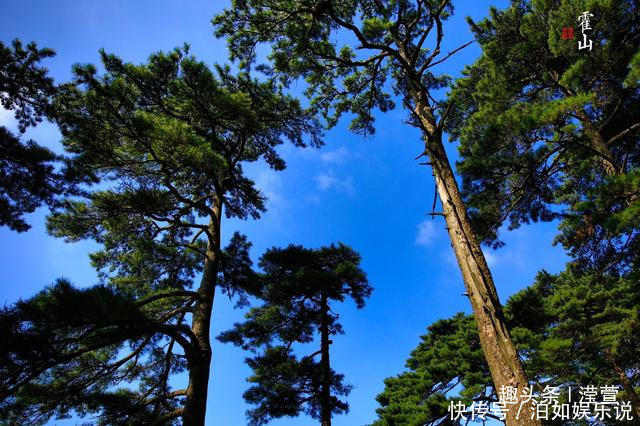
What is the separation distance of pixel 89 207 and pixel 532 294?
49.6 ft

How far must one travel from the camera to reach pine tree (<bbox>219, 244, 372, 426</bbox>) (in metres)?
10.6

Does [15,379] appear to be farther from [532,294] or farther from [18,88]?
[532,294]

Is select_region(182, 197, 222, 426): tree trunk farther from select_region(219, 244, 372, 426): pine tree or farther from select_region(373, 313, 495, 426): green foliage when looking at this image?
select_region(373, 313, 495, 426): green foliage

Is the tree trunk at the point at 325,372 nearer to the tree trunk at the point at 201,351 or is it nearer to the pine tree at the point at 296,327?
the pine tree at the point at 296,327

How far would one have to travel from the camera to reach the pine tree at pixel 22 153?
17.3 feet

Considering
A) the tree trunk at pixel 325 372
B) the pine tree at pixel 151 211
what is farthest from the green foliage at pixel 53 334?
the tree trunk at pixel 325 372

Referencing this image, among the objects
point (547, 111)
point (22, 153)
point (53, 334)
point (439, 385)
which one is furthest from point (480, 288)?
point (439, 385)

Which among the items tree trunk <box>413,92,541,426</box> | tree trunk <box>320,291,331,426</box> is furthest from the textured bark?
tree trunk <box>413,92,541,426</box>

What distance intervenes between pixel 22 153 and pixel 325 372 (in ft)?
30.8

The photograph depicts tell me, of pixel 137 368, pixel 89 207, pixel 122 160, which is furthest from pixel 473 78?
pixel 137 368

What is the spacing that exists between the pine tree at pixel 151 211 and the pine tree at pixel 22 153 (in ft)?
1.29

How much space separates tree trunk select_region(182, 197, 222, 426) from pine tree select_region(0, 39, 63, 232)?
3225 mm

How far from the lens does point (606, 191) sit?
4.43 metres

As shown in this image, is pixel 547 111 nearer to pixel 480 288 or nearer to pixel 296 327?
pixel 480 288
